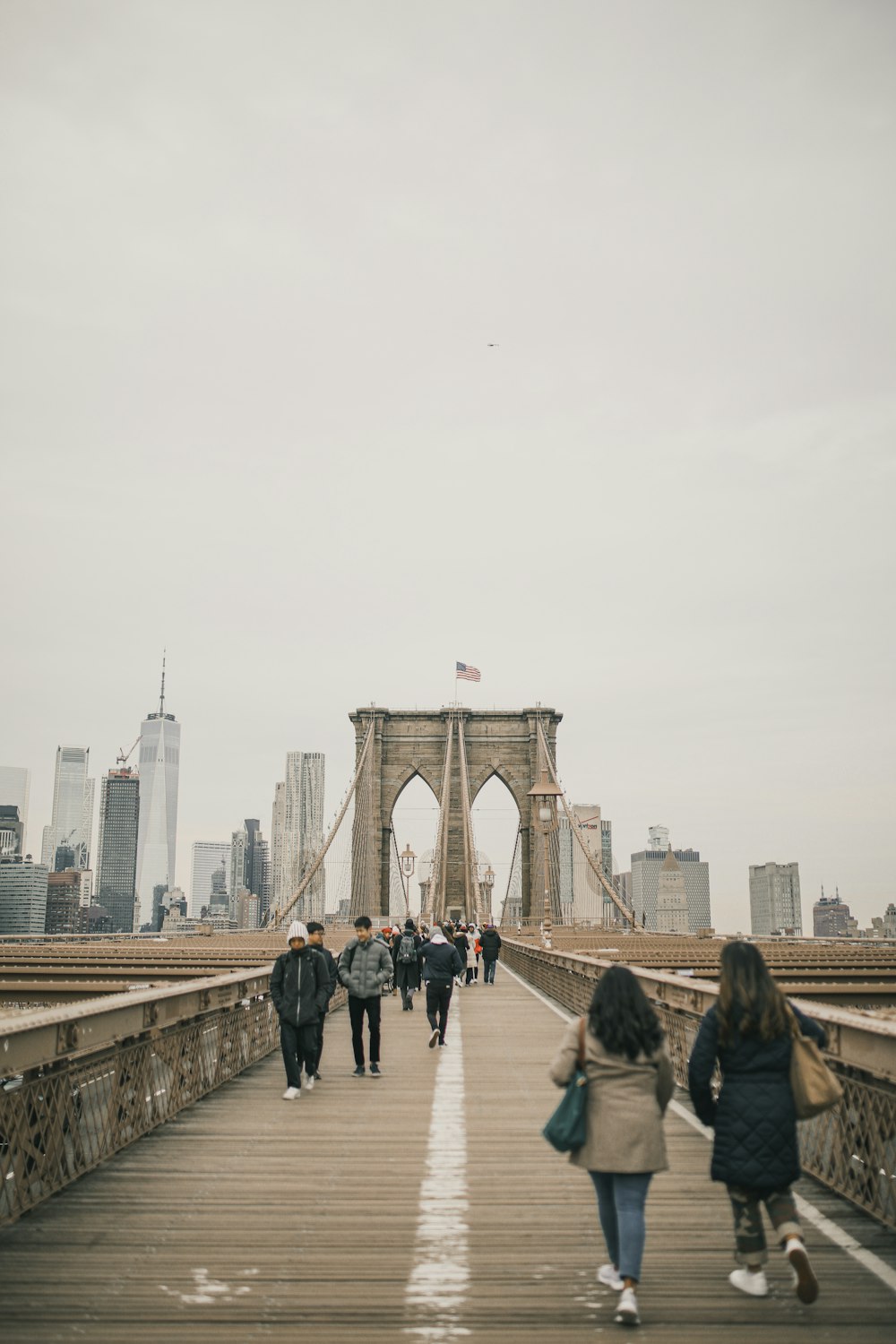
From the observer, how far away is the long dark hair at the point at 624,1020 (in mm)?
4992

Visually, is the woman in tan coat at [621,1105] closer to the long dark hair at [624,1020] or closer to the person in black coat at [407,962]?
the long dark hair at [624,1020]

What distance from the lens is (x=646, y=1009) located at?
16.8ft

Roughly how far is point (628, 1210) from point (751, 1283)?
665 mm

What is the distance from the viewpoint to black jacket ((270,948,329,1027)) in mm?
10133

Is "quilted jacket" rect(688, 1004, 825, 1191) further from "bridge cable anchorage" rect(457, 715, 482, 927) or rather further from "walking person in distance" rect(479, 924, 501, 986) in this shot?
"bridge cable anchorage" rect(457, 715, 482, 927)

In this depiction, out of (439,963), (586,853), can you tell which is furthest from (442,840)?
(439,963)

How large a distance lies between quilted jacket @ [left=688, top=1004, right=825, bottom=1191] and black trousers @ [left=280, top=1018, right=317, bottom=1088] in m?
5.57

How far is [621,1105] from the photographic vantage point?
4930 mm

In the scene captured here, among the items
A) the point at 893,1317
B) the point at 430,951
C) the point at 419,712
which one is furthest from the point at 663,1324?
the point at 419,712

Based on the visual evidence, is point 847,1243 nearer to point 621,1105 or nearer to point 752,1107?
point 752,1107

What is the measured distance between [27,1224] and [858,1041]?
4435 millimetres

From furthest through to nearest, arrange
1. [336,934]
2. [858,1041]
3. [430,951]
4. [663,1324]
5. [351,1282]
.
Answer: [336,934] < [430,951] < [858,1041] < [351,1282] < [663,1324]

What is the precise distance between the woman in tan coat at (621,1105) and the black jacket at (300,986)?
535 centimetres

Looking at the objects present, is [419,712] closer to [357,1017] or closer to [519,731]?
[519,731]
